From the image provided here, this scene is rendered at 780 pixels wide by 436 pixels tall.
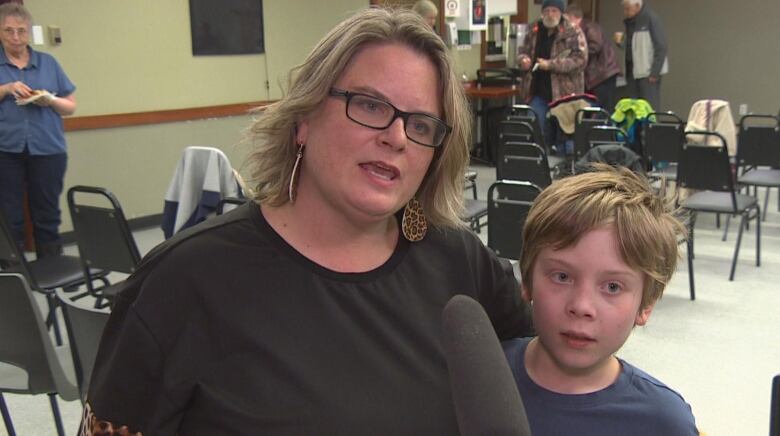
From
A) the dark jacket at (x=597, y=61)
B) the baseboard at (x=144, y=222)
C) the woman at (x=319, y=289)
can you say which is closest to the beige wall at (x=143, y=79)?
the baseboard at (x=144, y=222)

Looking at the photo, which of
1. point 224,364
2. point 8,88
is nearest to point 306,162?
point 224,364

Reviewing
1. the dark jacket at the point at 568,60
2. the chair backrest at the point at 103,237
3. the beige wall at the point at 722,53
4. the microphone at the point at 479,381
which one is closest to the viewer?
the microphone at the point at 479,381

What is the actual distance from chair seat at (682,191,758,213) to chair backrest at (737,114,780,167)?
31.5 inches

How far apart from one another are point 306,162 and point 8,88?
3.83 metres

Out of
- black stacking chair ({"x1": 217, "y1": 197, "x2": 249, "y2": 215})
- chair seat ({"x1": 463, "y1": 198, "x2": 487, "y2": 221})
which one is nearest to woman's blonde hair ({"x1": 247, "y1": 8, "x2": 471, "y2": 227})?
black stacking chair ({"x1": 217, "y1": 197, "x2": 249, "y2": 215})

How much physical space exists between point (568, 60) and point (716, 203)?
3.06m

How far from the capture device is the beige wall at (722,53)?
383 inches

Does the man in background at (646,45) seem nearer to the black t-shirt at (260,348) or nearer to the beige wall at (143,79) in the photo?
the beige wall at (143,79)

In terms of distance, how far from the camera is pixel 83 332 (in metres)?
2.05

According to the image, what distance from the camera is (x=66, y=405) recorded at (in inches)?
118

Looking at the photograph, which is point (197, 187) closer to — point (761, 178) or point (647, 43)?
point (761, 178)

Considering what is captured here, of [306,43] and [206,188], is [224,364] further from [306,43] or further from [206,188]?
[306,43]

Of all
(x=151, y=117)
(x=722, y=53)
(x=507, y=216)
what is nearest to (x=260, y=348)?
(x=507, y=216)

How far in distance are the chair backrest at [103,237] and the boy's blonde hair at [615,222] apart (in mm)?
2372
